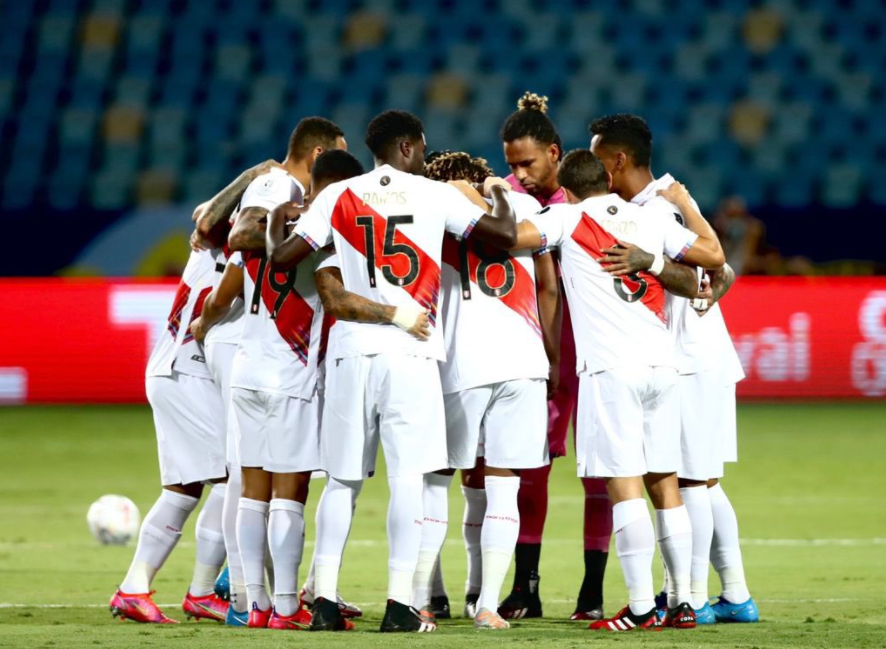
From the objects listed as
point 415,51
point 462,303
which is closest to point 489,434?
point 462,303

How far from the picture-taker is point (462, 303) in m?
5.85

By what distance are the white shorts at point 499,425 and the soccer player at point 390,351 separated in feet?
0.76

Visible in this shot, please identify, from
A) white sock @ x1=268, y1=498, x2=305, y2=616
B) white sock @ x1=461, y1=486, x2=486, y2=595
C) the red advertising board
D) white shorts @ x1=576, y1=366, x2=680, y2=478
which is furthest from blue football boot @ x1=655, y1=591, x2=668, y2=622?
the red advertising board

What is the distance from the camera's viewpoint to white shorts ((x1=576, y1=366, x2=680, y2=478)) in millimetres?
5574

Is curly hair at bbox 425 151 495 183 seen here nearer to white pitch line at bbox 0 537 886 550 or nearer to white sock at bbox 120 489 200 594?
white sock at bbox 120 489 200 594

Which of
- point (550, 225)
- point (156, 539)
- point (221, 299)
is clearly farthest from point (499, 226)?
point (156, 539)

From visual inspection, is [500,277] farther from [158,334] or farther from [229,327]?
[158,334]

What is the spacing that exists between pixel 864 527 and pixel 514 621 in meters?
3.63

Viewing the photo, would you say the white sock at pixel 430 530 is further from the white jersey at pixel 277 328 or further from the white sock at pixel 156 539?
the white sock at pixel 156 539

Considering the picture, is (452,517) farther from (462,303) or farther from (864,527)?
(462,303)

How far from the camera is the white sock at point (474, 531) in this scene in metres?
6.39

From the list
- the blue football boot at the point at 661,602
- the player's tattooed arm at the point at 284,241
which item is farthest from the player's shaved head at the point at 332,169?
the blue football boot at the point at 661,602

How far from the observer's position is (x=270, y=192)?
602cm

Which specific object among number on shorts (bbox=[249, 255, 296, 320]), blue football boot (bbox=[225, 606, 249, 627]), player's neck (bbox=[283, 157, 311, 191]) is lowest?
blue football boot (bbox=[225, 606, 249, 627])
